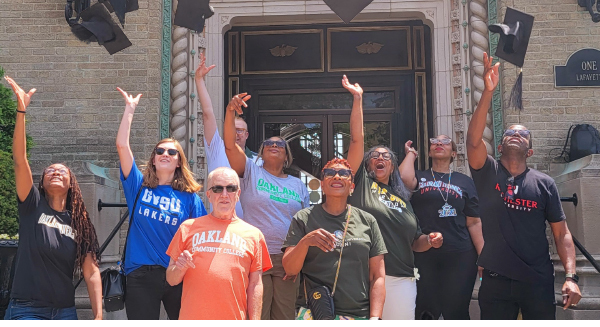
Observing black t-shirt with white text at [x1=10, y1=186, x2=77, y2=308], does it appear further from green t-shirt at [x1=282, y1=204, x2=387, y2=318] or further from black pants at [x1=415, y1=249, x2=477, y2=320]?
black pants at [x1=415, y1=249, x2=477, y2=320]

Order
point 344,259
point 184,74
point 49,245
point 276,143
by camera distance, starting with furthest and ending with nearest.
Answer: point 184,74 → point 276,143 → point 49,245 → point 344,259

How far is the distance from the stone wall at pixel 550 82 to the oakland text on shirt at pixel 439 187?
2946 millimetres

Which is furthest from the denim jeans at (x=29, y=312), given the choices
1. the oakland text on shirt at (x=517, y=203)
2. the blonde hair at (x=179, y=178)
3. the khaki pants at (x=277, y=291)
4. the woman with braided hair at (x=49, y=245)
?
the oakland text on shirt at (x=517, y=203)

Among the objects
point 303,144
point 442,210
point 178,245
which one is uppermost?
point 303,144

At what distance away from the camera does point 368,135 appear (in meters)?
8.63

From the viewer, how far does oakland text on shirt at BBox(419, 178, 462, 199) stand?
4773 mm

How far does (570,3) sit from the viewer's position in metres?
7.68

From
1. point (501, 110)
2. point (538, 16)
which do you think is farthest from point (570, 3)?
point (501, 110)

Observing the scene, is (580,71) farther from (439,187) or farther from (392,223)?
(392,223)

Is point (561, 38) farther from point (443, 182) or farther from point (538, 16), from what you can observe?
point (443, 182)

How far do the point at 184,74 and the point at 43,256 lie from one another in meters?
4.55

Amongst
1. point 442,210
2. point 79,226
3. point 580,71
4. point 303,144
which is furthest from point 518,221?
point 303,144

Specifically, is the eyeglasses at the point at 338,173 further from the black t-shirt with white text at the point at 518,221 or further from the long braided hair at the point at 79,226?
the long braided hair at the point at 79,226

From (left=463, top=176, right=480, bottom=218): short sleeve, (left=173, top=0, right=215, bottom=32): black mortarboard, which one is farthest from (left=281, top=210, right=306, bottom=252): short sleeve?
(left=173, top=0, right=215, bottom=32): black mortarboard
